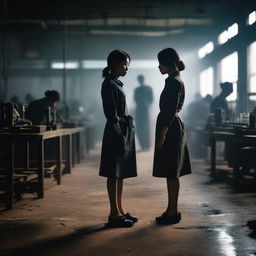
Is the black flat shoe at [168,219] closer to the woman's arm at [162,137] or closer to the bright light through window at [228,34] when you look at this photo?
the woman's arm at [162,137]

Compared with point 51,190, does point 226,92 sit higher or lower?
higher

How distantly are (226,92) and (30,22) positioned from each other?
25.7 feet

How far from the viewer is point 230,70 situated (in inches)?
443

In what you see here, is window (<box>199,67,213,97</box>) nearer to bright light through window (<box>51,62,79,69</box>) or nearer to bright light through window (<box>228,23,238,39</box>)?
bright light through window (<box>228,23,238,39</box>)

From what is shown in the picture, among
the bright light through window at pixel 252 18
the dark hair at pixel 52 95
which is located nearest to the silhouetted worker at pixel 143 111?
the bright light through window at pixel 252 18

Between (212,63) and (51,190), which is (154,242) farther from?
(212,63)

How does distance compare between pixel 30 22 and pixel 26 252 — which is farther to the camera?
pixel 30 22

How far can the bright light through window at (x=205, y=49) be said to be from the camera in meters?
13.2

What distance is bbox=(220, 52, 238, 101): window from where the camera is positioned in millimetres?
10345

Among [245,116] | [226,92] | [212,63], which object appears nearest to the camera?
[245,116]

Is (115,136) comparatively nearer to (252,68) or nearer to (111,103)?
(111,103)

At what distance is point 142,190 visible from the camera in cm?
529

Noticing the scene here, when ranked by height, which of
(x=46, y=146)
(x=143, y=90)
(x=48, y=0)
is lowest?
(x=46, y=146)

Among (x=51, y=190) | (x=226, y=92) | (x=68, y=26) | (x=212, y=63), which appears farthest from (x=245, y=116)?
(x=68, y=26)
